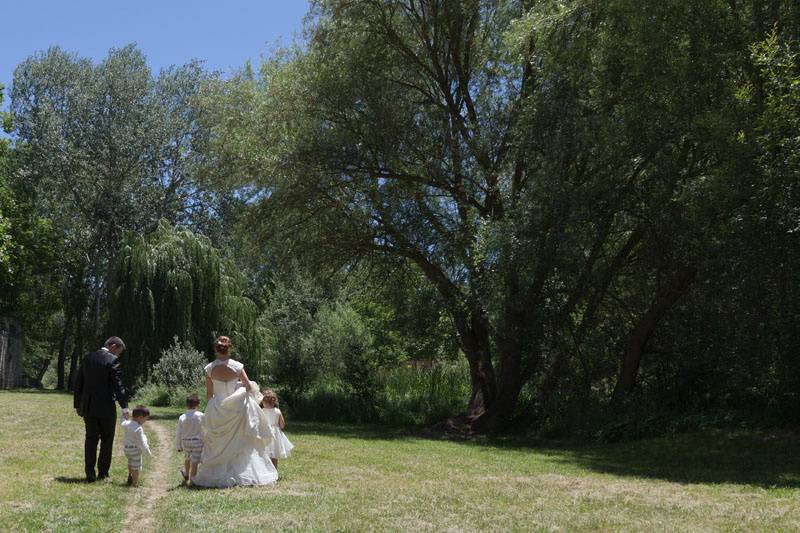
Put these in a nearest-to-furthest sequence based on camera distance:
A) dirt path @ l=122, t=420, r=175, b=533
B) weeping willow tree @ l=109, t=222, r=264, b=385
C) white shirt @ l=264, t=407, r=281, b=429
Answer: dirt path @ l=122, t=420, r=175, b=533, white shirt @ l=264, t=407, r=281, b=429, weeping willow tree @ l=109, t=222, r=264, b=385

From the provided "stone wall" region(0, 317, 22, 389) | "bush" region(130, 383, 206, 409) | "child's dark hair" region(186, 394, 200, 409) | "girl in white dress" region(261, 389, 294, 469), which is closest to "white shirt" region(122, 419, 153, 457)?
"child's dark hair" region(186, 394, 200, 409)

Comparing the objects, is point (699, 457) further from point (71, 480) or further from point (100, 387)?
point (71, 480)

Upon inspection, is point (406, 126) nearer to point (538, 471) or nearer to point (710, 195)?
point (710, 195)

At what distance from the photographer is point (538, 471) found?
47.0ft

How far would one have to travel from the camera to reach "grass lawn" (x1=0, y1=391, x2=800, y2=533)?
8359 millimetres

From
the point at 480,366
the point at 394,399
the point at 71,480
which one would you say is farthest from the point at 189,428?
the point at 394,399

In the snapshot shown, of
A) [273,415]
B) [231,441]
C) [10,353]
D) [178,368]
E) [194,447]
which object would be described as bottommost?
[194,447]

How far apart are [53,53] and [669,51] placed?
120 ft

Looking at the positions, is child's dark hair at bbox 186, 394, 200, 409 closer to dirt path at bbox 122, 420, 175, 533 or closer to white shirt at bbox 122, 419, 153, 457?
white shirt at bbox 122, 419, 153, 457

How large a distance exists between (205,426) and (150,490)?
980mm

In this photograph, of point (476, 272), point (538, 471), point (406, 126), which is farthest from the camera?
point (406, 126)

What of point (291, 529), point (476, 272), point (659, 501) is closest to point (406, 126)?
point (476, 272)

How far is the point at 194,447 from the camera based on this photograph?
36.1 feet

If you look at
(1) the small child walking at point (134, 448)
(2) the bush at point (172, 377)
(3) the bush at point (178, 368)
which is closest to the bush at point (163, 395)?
(2) the bush at point (172, 377)
